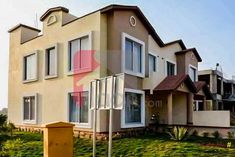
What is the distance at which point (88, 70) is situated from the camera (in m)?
16.3

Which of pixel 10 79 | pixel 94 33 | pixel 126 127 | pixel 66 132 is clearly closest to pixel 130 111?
pixel 126 127

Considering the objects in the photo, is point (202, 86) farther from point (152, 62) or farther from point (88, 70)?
point (88, 70)

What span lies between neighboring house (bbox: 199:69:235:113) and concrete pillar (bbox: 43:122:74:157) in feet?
112

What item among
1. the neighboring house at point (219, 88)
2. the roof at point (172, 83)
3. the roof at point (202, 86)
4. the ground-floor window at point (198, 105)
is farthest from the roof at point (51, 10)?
the neighboring house at point (219, 88)

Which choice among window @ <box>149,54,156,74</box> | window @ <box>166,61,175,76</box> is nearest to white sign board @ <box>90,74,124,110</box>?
window @ <box>149,54,156,74</box>

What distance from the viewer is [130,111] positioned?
1714 centimetres

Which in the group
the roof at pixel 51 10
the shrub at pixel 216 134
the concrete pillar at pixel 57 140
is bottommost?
the shrub at pixel 216 134

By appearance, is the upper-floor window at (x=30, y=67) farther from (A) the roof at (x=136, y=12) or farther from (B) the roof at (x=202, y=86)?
(B) the roof at (x=202, y=86)

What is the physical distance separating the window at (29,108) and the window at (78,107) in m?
4.42

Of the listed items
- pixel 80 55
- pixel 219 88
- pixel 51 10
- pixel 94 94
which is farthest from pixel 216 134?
pixel 219 88

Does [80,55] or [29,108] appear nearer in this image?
[80,55]

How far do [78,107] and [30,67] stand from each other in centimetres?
717

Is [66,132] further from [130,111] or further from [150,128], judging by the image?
[150,128]

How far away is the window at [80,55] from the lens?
16.5 m
